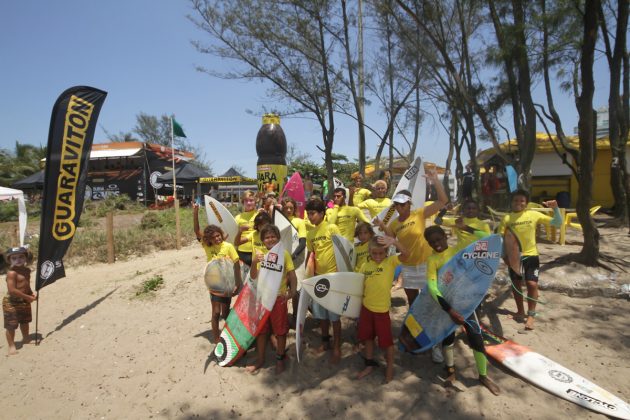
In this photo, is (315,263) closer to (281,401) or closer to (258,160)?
(281,401)

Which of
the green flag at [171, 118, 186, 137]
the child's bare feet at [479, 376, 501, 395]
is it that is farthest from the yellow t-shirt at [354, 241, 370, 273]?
the green flag at [171, 118, 186, 137]

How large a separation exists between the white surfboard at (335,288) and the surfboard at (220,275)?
1.00m

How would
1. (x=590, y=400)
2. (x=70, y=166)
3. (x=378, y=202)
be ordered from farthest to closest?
1. (x=70, y=166)
2. (x=378, y=202)
3. (x=590, y=400)

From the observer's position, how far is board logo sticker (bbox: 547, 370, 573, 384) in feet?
10.6

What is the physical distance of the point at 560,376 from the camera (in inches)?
129

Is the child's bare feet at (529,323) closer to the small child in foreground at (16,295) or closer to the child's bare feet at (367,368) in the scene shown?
the child's bare feet at (367,368)

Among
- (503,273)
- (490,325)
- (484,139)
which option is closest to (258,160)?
(503,273)

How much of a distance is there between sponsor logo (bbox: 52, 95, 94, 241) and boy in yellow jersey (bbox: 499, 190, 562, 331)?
6.02 m

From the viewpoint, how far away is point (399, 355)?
3.79 m

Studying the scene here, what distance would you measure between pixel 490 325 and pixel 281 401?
2585mm

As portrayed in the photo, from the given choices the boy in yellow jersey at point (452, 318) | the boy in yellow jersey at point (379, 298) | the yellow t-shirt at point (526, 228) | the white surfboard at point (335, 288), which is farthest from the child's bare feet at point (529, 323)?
the white surfboard at point (335, 288)

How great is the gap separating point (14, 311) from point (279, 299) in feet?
11.4

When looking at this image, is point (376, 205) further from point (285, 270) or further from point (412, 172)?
point (285, 270)

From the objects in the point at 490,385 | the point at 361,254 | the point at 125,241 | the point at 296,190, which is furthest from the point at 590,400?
the point at 125,241
